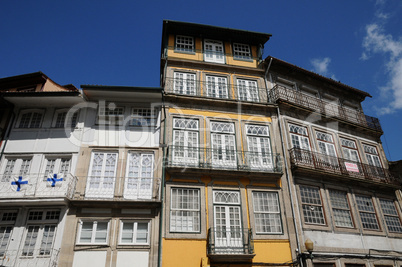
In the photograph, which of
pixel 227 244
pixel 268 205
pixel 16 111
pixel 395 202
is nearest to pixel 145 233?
pixel 227 244

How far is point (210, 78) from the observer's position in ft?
56.2

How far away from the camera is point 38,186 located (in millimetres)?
12500

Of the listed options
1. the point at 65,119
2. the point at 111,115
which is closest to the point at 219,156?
the point at 111,115

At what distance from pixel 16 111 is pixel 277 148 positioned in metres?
Result: 13.0

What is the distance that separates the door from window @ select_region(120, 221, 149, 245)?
58.1 inches

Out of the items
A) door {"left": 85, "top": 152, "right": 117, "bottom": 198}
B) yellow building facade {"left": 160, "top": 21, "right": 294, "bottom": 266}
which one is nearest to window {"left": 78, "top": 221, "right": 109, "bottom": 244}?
door {"left": 85, "top": 152, "right": 117, "bottom": 198}

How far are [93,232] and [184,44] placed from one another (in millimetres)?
11405

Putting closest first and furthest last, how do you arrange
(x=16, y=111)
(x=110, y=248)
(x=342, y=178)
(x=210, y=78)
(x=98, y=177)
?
1. (x=110, y=248)
2. (x=98, y=177)
3. (x=16, y=111)
4. (x=342, y=178)
5. (x=210, y=78)

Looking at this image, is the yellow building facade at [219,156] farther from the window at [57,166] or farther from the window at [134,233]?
the window at [57,166]

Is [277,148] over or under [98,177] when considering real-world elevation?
over

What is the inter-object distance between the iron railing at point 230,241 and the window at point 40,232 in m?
6.18

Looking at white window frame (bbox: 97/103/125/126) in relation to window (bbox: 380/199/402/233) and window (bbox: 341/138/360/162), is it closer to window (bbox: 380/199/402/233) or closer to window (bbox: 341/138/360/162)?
window (bbox: 341/138/360/162)

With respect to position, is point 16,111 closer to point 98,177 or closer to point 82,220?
point 98,177

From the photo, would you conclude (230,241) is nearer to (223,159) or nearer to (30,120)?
(223,159)
